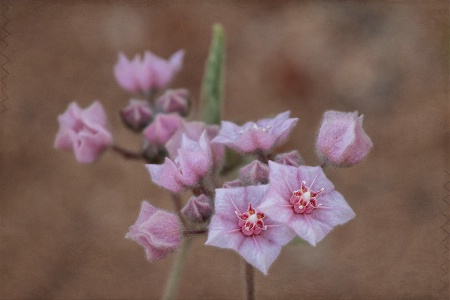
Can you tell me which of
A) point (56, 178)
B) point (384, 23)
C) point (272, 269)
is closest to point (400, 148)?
point (384, 23)

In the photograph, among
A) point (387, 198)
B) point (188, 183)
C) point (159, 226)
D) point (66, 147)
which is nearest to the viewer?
point (159, 226)

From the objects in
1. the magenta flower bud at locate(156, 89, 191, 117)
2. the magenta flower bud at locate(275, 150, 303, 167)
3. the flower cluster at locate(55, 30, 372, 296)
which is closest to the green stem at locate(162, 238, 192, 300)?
the flower cluster at locate(55, 30, 372, 296)

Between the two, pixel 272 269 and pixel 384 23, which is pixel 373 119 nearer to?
pixel 384 23

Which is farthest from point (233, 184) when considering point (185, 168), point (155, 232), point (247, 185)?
point (155, 232)

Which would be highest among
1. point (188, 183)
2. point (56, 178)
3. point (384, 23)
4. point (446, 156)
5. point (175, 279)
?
point (384, 23)

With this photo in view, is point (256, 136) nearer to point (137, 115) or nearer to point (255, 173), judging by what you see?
point (255, 173)

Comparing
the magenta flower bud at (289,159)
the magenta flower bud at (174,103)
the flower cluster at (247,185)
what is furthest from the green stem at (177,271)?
the magenta flower bud at (289,159)

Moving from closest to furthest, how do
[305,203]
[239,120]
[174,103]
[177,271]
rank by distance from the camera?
[305,203] → [177,271] → [174,103] → [239,120]

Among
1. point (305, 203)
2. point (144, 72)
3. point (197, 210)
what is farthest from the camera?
point (144, 72)
